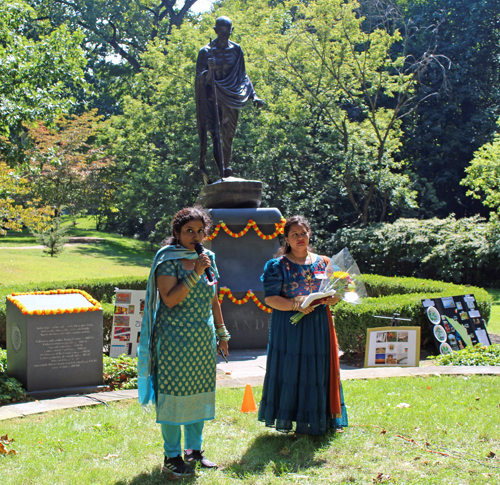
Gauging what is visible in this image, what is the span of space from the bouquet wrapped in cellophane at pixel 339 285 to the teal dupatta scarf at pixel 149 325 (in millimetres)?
881

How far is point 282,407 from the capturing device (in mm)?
3969

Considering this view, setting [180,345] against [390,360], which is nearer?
[180,345]

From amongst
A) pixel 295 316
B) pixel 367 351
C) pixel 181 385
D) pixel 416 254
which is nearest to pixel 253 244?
pixel 367 351

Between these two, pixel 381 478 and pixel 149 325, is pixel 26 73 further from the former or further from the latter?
pixel 381 478

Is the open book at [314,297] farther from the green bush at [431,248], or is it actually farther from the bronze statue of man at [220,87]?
the green bush at [431,248]

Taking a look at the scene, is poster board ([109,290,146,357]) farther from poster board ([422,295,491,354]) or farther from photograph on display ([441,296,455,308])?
photograph on display ([441,296,455,308])

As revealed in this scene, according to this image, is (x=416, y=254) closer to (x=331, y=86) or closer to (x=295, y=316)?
(x=331, y=86)

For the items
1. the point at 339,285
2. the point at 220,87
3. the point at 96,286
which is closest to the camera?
the point at 339,285

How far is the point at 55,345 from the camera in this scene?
570 centimetres

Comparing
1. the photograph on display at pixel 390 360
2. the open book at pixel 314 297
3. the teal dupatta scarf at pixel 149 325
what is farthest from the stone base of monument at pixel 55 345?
the photograph on display at pixel 390 360

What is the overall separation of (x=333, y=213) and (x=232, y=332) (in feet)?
48.3

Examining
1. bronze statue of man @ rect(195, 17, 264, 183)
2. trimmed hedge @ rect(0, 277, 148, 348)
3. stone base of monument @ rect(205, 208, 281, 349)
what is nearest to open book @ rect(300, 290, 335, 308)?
stone base of monument @ rect(205, 208, 281, 349)

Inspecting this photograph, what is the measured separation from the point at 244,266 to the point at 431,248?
10850mm

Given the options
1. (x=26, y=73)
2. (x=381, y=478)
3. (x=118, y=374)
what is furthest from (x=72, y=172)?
(x=381, y=478)
